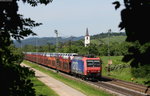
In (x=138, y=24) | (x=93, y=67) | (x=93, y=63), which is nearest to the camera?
(x=138, y=24)

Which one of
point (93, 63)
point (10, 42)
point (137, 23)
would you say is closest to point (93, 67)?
point (93, 63)

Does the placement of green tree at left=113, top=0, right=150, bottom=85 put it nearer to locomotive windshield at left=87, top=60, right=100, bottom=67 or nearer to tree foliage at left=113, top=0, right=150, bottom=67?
tree foliage at left=113, top=0, right=150, bottom=67

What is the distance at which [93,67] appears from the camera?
46.6 meters

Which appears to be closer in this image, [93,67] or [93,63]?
[93,67]

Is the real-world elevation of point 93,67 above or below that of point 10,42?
below

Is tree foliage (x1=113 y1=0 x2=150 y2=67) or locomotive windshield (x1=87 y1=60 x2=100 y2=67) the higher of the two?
tree foliage (x1=113 y1=0 x2=150 y2=67)

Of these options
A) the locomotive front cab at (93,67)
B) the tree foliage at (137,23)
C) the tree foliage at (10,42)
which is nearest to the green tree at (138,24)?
the tree foliage at (137,23)

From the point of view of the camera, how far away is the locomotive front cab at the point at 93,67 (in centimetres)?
4631

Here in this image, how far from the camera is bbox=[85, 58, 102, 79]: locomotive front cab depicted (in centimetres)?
4631

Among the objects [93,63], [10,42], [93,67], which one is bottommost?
[93,67]

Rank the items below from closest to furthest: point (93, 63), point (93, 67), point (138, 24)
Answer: point (138, 24) < point (93, 67) < point (93, 63)

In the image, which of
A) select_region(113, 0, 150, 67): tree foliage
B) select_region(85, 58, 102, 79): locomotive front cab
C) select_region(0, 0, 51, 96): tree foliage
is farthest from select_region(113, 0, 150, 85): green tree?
select_region(85, 58, 102, 79): locomotive front cab

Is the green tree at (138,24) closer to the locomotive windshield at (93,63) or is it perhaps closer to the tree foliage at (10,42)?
the tree foliage at (10,42)

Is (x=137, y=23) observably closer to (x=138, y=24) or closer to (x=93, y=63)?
(x=138, y=24)
